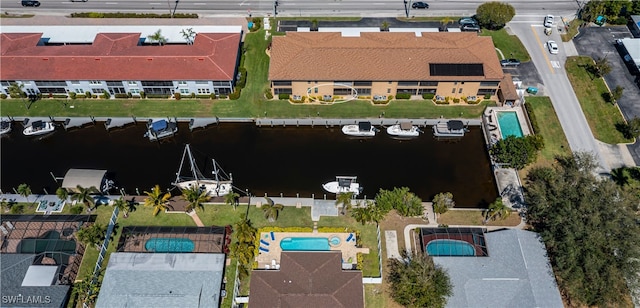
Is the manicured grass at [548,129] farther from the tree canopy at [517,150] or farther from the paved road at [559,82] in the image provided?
the tree canopy at [517,150]

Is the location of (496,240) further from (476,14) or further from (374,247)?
(476,14)

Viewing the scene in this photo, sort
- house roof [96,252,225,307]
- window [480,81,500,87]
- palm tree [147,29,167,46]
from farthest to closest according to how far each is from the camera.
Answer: palm tree [147,29,167,46], window [480,81,500,87], house roof [96,252,225,307]

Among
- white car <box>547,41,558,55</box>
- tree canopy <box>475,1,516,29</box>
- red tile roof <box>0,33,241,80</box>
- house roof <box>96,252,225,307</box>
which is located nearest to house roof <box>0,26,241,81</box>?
red tile roof <box>0,33,241,80</box>

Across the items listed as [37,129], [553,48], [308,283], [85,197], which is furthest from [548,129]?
[37,129]

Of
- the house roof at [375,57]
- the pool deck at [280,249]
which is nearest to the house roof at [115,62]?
the house roof at [375,57]

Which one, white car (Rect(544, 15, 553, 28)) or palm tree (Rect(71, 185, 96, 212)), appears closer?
palm tree (Rect(71, 185, 96, 212))

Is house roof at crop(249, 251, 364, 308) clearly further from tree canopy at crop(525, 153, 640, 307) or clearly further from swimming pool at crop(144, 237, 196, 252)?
tree canopy at crop(525, 153, 640, 307)
